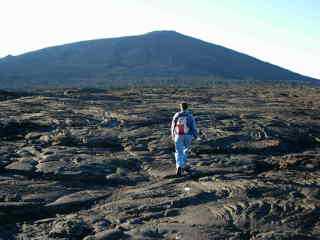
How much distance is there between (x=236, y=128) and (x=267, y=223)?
1238 cm

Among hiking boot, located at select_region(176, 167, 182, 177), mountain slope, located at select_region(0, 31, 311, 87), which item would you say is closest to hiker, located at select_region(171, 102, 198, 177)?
hiking boot, located at select_region(176, 167, 182, 177)

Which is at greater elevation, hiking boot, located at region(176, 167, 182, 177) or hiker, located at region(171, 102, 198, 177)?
hiker, located at region(171, 102, 198, 177)

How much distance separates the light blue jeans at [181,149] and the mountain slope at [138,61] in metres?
96.8

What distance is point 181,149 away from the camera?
53.6 feet

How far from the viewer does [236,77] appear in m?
132

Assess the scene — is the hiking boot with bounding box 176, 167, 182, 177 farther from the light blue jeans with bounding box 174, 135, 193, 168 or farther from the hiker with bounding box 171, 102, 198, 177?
the hiker with bounding box 171, 102, 198, 177

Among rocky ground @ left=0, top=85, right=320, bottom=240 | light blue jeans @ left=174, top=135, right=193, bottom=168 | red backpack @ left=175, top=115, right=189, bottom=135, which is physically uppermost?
red backpack @ left=175, top=115, right=189, bottom=135

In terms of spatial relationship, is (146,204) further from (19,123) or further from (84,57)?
(84,57)

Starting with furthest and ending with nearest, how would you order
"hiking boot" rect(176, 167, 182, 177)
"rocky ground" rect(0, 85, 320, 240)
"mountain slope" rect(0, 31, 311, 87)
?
"mountain slope" rect(0, 31, 311, 87)
"hiking boot" rect(176, 167, 182, 177)
"rocky ground" rect(0, 85, 320, 240)

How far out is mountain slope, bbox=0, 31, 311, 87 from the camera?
126 metres

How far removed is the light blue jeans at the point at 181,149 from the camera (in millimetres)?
16125

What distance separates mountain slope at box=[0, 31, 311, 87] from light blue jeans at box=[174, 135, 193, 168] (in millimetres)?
96815

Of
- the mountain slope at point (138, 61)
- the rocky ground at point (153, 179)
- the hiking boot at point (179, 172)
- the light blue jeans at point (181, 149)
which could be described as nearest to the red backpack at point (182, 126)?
the light blue jeans at point (181, 149)

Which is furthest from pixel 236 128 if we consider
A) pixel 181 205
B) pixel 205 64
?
pixel 205 64
